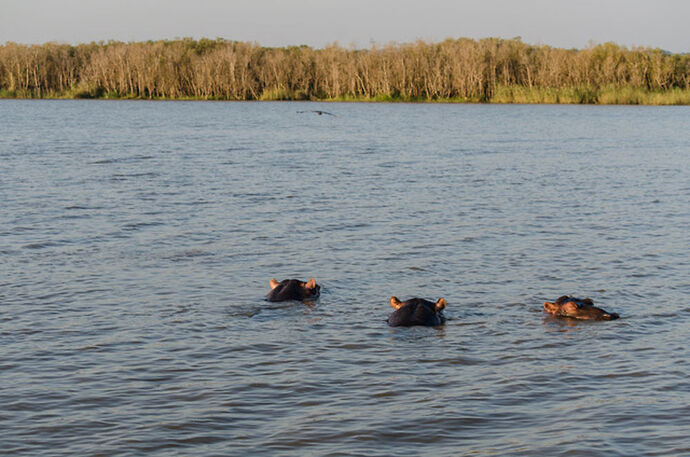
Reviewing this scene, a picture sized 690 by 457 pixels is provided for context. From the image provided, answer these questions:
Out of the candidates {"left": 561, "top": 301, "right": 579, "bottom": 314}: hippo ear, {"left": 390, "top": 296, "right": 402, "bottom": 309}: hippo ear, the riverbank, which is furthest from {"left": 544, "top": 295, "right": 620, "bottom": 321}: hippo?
the riverbank

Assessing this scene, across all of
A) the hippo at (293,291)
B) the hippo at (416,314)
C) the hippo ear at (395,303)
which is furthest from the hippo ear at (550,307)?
the hippo at (293,291)

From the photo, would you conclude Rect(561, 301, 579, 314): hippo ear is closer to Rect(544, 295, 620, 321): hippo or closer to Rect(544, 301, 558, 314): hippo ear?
Rect(544, 295, 620, 321): hippo

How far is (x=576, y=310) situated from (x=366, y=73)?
3747 inches

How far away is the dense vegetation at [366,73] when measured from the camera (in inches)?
3812

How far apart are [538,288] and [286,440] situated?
24.3ft

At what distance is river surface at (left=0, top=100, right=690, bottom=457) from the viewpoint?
835 centimetres

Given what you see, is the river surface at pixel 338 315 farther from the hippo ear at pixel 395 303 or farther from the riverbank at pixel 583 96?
the riverbank at pixel 583 96

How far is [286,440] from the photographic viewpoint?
8016mm

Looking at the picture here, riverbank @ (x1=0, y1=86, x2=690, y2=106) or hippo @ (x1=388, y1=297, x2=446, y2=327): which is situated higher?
riverbank @ (x1=0, y1=86, x2=690, y2=106)

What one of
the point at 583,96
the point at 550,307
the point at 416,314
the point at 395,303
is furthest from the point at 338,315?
the point at 583,96

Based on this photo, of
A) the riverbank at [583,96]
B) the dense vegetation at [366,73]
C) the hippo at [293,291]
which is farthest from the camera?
the dense vegetation at [366,73]

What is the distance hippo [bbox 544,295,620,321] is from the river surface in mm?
221

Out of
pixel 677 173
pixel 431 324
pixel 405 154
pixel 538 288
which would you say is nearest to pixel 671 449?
pixel 431 324

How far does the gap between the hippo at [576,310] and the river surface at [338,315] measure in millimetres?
221
